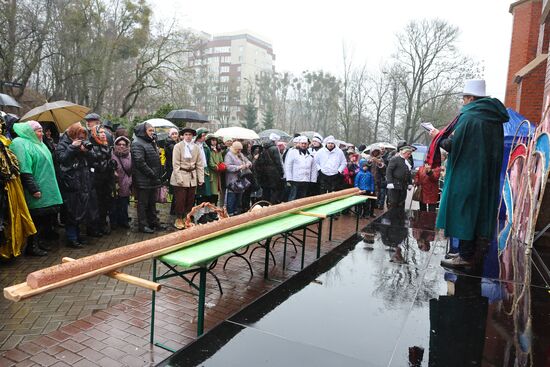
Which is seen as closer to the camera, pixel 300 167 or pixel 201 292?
pixel 201 292

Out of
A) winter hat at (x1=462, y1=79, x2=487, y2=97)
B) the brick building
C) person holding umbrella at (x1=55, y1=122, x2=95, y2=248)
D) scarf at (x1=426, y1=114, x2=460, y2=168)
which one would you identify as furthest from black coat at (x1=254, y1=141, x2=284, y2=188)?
the brick building

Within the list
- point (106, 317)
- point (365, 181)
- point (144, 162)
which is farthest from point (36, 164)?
point (365, 181)

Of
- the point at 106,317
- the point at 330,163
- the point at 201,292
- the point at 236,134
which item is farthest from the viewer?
the point at 236,134

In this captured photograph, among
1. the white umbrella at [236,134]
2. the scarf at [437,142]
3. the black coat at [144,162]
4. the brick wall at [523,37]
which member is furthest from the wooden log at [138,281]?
the brick wall at [523,37]

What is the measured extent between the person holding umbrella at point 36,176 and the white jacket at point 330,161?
605 centimetres

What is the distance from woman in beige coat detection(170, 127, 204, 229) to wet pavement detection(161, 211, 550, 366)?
377cm

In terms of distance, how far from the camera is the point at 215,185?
8.84 metres

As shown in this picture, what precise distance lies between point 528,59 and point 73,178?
1442 centimetres

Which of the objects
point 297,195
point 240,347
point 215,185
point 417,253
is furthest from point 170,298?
point 297,195

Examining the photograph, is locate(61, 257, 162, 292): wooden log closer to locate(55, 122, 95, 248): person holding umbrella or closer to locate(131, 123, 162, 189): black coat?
locate(55, 122, 95, 248): person holding umbrella

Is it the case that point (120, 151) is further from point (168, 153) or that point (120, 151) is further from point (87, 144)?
point (168, 153)

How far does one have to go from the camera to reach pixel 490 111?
4105mm

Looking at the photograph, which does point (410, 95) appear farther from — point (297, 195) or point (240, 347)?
point (240, 347)

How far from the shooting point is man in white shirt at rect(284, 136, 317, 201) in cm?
977
